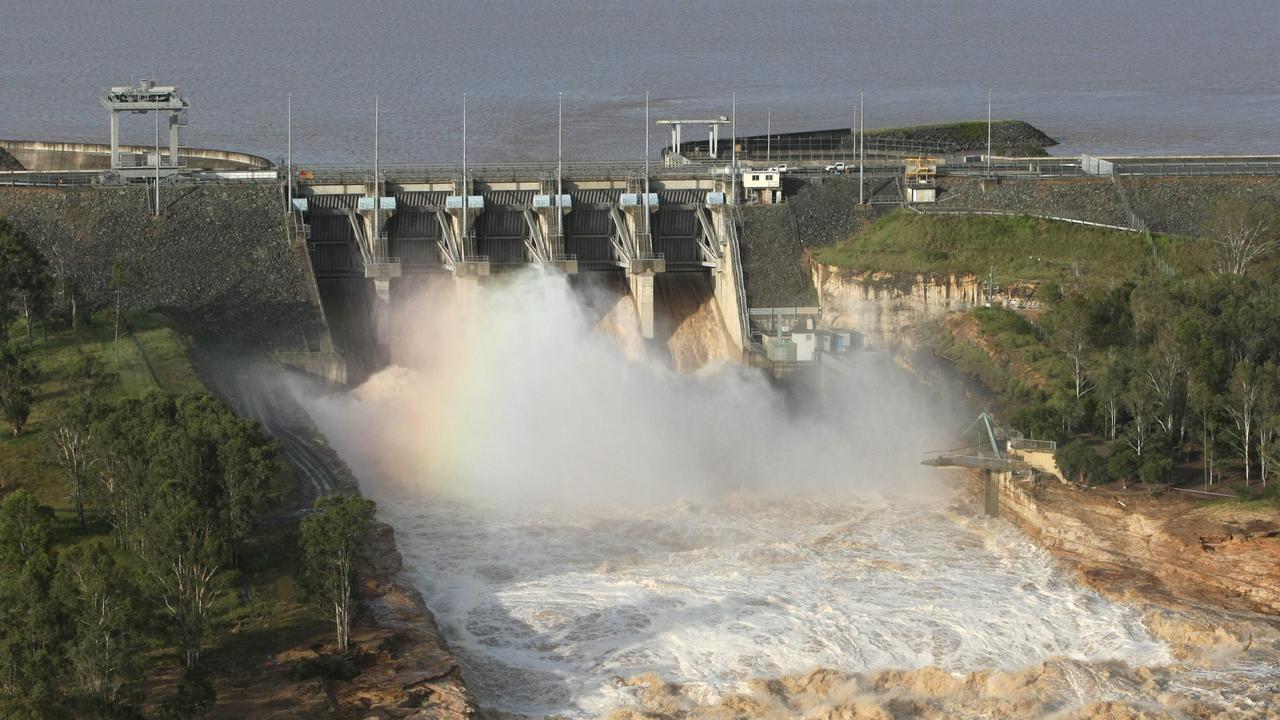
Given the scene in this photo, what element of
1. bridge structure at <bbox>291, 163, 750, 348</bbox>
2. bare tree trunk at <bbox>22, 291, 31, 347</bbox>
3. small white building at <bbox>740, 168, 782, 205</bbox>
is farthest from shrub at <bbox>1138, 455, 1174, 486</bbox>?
bare tree trunk at <bbox>22, 291, 31, 347</bbox>

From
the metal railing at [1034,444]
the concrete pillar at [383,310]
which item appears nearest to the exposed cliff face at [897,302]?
the metal railing at [1034,444]

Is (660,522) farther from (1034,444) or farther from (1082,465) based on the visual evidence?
(1082,465)

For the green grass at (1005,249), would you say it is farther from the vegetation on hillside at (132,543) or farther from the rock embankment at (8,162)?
the rock embankment at (8,162)

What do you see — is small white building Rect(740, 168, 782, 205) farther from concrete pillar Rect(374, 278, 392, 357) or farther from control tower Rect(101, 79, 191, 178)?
control tower Rect(101, 79, 191, 178)

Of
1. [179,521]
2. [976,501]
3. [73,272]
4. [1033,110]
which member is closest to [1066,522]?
[976,501]

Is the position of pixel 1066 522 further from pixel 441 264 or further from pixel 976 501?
pixel 441 264
